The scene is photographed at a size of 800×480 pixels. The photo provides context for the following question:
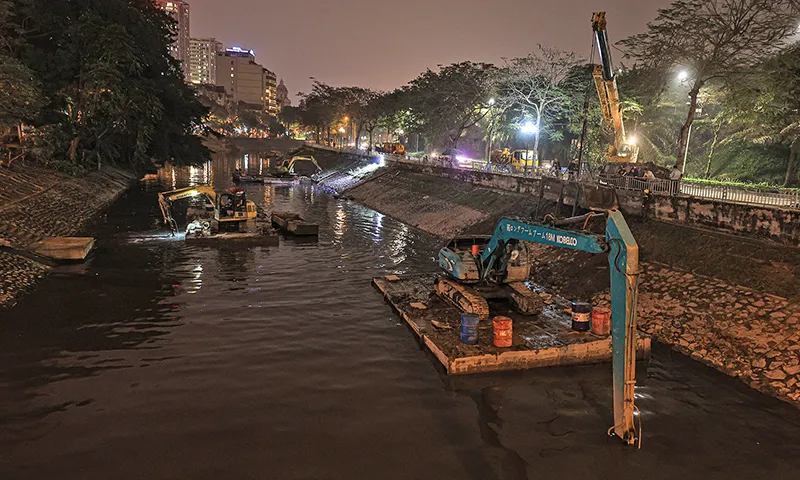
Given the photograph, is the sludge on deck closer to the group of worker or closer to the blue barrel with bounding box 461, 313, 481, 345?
the blue barrel with bounding box 461, 313, 481, 345

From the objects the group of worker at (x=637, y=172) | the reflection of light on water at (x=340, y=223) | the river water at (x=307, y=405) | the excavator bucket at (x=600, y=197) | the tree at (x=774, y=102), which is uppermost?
the tree at (x=774, y=102)

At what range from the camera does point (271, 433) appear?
33.7ft

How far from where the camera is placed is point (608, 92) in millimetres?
33156

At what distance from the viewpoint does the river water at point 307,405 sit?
9.45 metres

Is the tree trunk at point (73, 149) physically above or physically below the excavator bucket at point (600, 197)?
above

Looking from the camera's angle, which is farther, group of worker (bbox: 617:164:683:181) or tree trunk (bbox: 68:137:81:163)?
tree trunk (bbox: 68:137:81:163)

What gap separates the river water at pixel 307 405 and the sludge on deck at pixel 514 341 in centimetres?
38

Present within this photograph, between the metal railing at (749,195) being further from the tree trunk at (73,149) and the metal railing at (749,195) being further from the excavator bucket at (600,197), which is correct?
the tree trunk at (73,149)

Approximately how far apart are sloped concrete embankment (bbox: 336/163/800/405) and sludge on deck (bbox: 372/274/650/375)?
7.54 ft

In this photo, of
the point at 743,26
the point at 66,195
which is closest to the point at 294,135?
the point at 66,195

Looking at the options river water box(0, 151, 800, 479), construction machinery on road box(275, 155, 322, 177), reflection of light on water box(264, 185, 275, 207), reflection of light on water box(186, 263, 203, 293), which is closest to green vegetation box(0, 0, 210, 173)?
reflection of light on water box(264, 185, 275, 207)

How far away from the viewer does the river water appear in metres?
9.45

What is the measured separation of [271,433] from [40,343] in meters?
9.23

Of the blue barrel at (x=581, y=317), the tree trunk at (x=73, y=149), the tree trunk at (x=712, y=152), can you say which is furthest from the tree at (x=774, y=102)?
the tree trunk at (x=73, y=149)
